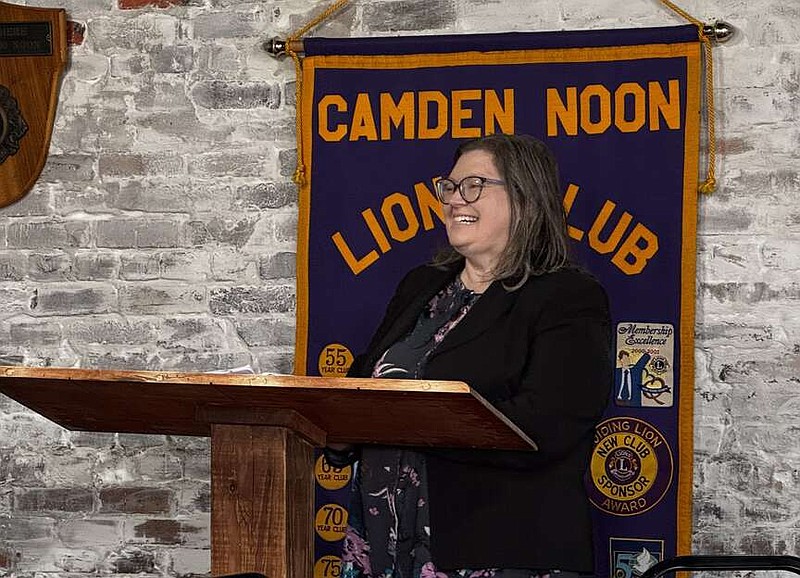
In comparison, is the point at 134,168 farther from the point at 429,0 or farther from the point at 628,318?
the point at 628,318

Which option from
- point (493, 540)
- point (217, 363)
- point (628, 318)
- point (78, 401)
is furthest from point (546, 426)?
point (217, 363)

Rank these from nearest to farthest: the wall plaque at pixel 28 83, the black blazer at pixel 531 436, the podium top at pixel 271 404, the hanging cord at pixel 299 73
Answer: the podium top at pixel 271 404
the black blazer at pixel 531 436
the hanging cord at pixel 299 73
the wall plaque at pixel 28 83

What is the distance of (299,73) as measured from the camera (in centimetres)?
305

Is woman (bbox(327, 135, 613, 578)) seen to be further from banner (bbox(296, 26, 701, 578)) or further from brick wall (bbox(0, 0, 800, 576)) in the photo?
brick wall (bbox(0, 0, 800, 576))

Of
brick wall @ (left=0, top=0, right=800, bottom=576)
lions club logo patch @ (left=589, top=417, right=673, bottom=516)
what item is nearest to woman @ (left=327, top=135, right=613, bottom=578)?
lions club logo patch @ (left=589, top=417, right=673, bottom=516)

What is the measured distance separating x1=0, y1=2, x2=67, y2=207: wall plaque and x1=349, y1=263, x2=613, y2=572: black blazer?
153 cm

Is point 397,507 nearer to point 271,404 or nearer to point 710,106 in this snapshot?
point 271,404

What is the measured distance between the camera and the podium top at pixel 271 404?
1.46 metres

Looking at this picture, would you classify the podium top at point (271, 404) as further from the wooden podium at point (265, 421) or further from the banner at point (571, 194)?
the banner at point (571, 194)

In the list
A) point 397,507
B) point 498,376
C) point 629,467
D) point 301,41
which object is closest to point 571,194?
point 629,467

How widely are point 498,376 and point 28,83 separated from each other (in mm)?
1726

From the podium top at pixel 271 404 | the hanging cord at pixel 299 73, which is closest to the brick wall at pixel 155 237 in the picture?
the hanging cord at pixel 299 73

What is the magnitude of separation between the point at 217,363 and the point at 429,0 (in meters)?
1.05

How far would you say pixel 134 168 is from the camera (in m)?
3.13
